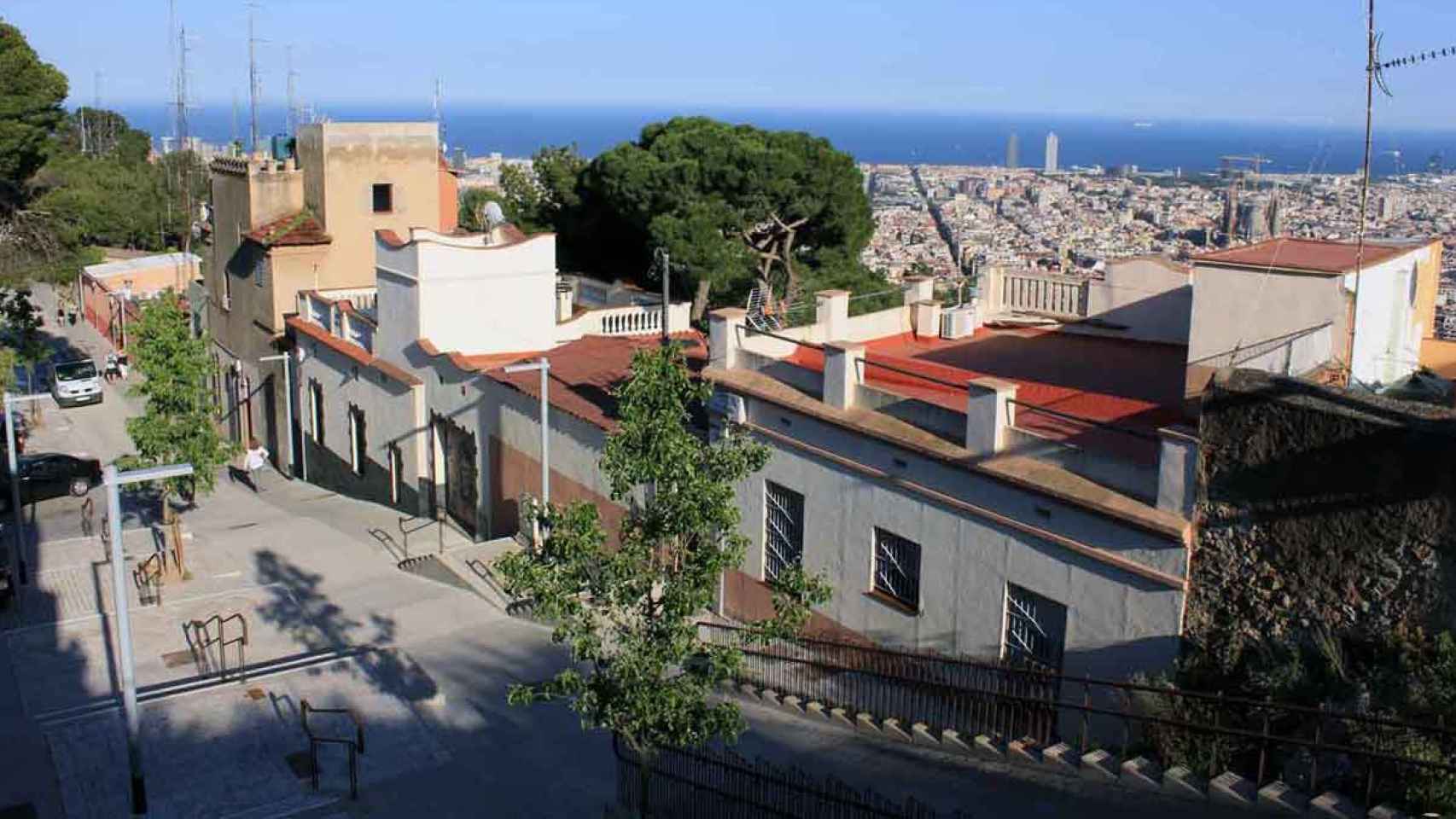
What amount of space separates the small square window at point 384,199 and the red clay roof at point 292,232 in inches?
58.3

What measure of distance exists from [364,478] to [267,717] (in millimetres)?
14417

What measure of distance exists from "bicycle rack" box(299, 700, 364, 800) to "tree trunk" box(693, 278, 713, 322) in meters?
21.1

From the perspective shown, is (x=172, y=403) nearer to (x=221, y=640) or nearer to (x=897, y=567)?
(x=221, y=640)

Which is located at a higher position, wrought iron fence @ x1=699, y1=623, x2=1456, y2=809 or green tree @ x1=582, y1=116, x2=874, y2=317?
green tree @ x1=582, y1=116, x2=874, y2=317

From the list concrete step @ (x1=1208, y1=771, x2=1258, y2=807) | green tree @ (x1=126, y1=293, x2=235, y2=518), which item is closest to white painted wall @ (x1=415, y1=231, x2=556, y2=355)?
green tree @ (x1=126, y1=293, x2=235, y2=518)

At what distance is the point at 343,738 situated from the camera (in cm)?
1609

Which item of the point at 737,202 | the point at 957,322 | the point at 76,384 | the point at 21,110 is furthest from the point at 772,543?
the point at 76,384

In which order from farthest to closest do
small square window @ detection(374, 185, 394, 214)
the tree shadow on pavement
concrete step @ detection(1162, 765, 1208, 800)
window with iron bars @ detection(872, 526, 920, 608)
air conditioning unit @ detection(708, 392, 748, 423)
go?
1. small square window @ detection(374, 185, 394, 214)
2. air conditioning unit @ detection(708, 392, 748, 423)
3. the tree shadow on pavement
4. window with iron bars @ detection(872, 526, 920, 608)
5. concrete step @ detection(1162, 765, 1208, 800)

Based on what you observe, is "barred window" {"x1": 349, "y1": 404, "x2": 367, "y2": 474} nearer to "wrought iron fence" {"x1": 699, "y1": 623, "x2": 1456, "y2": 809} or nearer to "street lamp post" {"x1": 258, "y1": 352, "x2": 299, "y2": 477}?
"street lamp post" {"x1": 258, "y1": 352, "x2": 299, "y2": 477}

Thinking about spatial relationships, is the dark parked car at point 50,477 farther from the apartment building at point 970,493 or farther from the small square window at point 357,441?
the apartment building at point 970,493

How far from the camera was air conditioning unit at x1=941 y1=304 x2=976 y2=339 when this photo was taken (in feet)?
77.4

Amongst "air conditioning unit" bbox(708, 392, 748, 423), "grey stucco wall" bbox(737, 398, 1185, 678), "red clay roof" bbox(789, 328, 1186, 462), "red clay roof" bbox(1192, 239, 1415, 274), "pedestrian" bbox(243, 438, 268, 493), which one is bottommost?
"pedestrian" bbox(243, 438, 268, 493)

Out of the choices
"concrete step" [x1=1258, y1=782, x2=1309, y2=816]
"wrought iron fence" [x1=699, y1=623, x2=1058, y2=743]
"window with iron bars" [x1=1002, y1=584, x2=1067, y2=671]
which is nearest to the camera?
"concrete step" [x1=1258, y1=782, x2=1309, y2=816]

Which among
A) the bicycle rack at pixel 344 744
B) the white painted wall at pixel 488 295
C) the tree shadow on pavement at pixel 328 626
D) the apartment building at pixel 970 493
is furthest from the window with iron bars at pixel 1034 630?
the white painted wall at pixel 488 295
